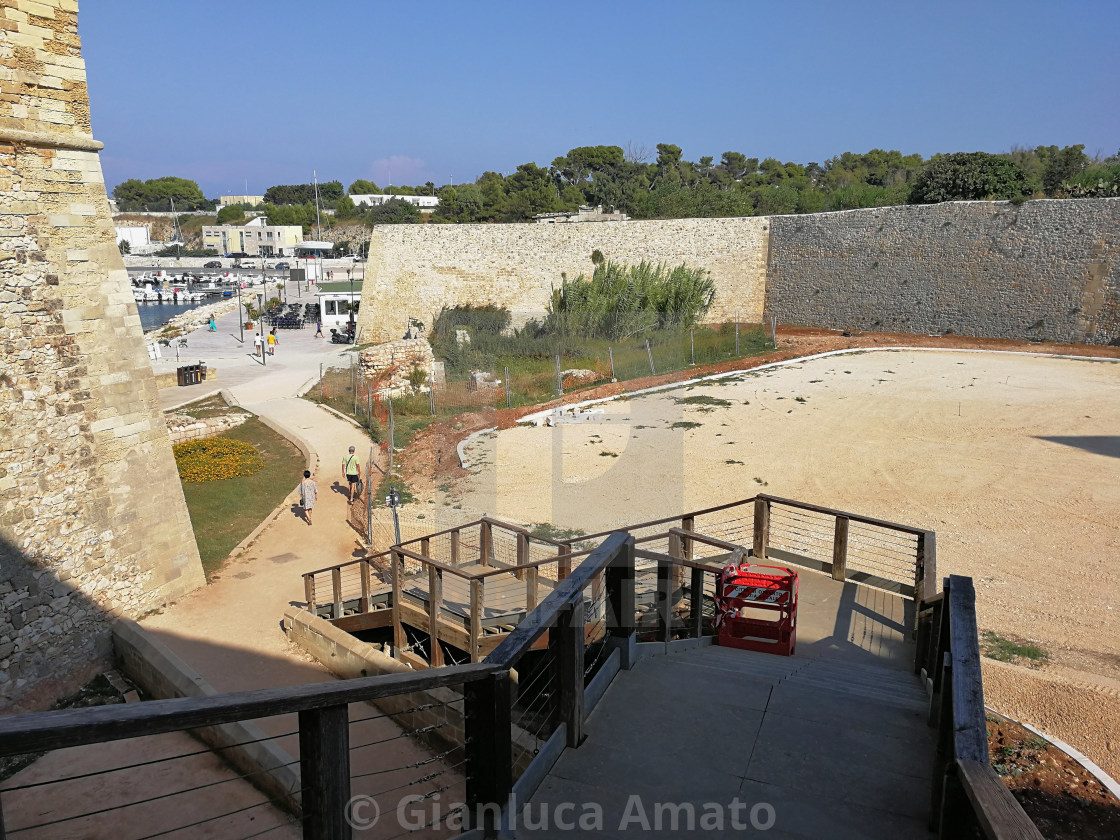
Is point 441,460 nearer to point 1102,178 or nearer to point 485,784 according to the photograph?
point 485,784

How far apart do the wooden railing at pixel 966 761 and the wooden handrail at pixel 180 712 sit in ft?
4.86

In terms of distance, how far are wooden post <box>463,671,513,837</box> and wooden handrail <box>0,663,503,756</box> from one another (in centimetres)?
14

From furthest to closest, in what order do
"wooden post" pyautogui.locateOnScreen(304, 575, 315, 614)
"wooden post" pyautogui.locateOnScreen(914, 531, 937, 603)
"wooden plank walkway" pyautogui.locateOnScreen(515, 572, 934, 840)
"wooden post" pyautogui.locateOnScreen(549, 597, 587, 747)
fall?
"wooden post" pyautogui.locateOnScreen(304, 575, 315, 614) → "wooden post" pyautogui.locateOnScreen(914, 531, 937, 603) → "wooden post" pyautogui.locateOnScreen(549, 597, 587, 747) → "wooden plank walkway" pyautogui.locateOnScreen(515, 572, 934, 840)

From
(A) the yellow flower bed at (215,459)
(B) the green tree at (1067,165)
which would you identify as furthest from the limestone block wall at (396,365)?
(B) the green tree at (1067,165)

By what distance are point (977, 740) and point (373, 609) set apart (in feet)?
28.3

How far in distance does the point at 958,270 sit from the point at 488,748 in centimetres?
2990

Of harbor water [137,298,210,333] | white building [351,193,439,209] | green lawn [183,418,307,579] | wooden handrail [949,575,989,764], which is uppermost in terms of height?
white building [351,193,439,209]

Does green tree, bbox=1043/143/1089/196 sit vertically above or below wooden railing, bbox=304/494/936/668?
above

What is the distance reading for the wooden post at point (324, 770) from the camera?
2428 mm

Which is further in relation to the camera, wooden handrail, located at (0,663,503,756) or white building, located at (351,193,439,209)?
white building, located at (351,193,439,209)

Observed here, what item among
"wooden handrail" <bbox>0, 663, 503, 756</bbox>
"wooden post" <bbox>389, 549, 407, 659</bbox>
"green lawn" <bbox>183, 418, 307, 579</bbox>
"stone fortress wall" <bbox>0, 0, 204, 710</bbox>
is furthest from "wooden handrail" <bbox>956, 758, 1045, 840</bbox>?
"green lawn" <bbox>183, 418, 307, 579</bbox>

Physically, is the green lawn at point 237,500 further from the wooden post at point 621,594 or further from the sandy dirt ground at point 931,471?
the wooden post at point 621,594

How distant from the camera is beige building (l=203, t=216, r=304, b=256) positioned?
349 ft

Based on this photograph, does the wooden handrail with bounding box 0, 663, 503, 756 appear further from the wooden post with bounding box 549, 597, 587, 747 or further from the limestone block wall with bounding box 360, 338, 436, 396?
the limestone block wall with bounding box 360, 338, 436, 396
